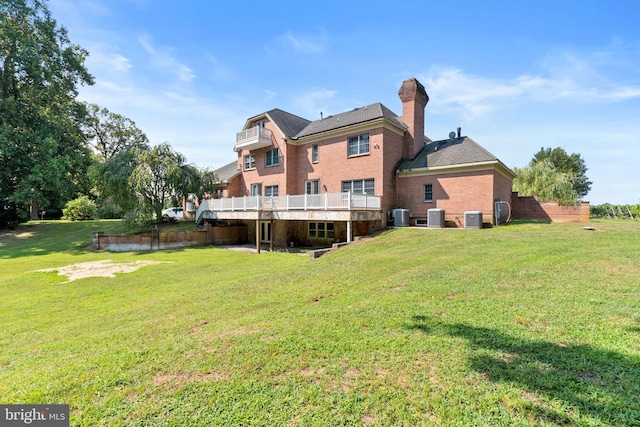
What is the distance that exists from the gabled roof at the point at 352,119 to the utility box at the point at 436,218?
6057mm

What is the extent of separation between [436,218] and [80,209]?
38.5 meters

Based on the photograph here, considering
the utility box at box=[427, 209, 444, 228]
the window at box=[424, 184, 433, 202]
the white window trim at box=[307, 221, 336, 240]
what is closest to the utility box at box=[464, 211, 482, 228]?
the utility box at box=[427, 209, 444, 228]

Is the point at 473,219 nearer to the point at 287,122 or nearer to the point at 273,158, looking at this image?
the point at 273,158

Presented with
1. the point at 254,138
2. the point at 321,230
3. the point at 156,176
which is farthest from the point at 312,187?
the point at 156,176

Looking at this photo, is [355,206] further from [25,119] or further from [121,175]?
[25,119]

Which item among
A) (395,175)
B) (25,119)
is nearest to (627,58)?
(395,175)

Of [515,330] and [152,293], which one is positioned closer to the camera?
[515,330]

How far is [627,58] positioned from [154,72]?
2222 cm

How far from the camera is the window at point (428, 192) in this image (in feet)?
56.1

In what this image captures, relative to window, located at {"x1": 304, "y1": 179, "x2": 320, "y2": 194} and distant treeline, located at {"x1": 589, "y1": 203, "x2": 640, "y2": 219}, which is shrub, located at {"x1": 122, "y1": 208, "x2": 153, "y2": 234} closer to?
window, located at {"x1": 304, "y1": 179, "x2": 320, "y2": 194}

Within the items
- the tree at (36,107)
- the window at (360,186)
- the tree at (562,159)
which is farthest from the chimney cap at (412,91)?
the tree at (562,159)

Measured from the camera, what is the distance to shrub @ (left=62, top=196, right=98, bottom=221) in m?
32.9

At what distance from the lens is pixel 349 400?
285 centimetres

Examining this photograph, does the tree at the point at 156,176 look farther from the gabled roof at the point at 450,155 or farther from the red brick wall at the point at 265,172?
the gabled roof at the point at 450,155
